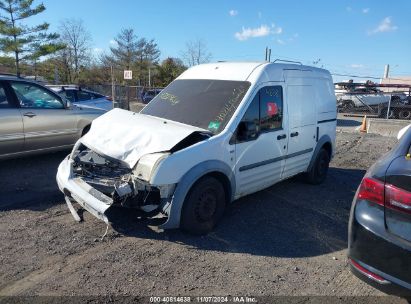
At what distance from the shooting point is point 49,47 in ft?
109

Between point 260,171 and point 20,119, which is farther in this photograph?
point 20,119

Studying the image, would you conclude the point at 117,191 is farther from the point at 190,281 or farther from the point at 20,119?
the point at 20,119

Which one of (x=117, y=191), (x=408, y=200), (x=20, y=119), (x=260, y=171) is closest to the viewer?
(x=408, y=200)

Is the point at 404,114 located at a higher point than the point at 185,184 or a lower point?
lower

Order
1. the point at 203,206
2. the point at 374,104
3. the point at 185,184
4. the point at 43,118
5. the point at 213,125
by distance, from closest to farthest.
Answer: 1. the point at 185,184
2. the point at 203,206
3. the point at 213,125
4. the point at 43,118
5. the point at 374,104

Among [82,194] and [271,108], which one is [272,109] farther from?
[82,194]

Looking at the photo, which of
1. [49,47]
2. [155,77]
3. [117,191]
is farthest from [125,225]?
[155,77]

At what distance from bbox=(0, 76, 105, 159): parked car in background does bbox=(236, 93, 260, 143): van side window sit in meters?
4.25

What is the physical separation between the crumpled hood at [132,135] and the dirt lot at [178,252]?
0.93m

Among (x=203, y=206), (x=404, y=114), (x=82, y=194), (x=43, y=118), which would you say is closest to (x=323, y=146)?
(x=203, y=206)

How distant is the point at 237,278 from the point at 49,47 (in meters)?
34.8

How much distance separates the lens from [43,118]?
697cm

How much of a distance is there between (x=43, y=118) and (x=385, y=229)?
6.27 m

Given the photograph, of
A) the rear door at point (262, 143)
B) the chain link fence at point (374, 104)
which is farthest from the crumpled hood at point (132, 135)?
the chain link fence at point (374, 104)
